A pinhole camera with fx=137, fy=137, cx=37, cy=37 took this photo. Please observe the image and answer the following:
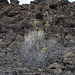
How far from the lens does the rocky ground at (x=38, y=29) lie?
4.43 meters

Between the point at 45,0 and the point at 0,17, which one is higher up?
the point at 45,0

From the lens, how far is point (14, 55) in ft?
18.4

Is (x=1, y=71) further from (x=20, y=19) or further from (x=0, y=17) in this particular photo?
(x=0, y=17)

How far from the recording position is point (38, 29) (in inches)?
298

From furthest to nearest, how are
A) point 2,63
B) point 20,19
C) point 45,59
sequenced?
1. point 20,19
2. point 45,59
3. point 2,63

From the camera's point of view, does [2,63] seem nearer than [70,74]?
No

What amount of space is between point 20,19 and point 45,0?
9.13 feet

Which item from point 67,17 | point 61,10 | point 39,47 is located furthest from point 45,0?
point 39,47

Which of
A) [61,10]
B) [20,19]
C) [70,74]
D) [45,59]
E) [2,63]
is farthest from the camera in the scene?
[61,10]

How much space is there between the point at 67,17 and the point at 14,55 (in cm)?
511

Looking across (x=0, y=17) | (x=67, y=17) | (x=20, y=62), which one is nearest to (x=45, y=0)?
(x=67, y=17)

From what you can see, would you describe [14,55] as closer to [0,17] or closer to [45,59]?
[45,59]

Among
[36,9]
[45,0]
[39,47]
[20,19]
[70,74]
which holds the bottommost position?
[70,74]

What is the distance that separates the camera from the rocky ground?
443 cm
